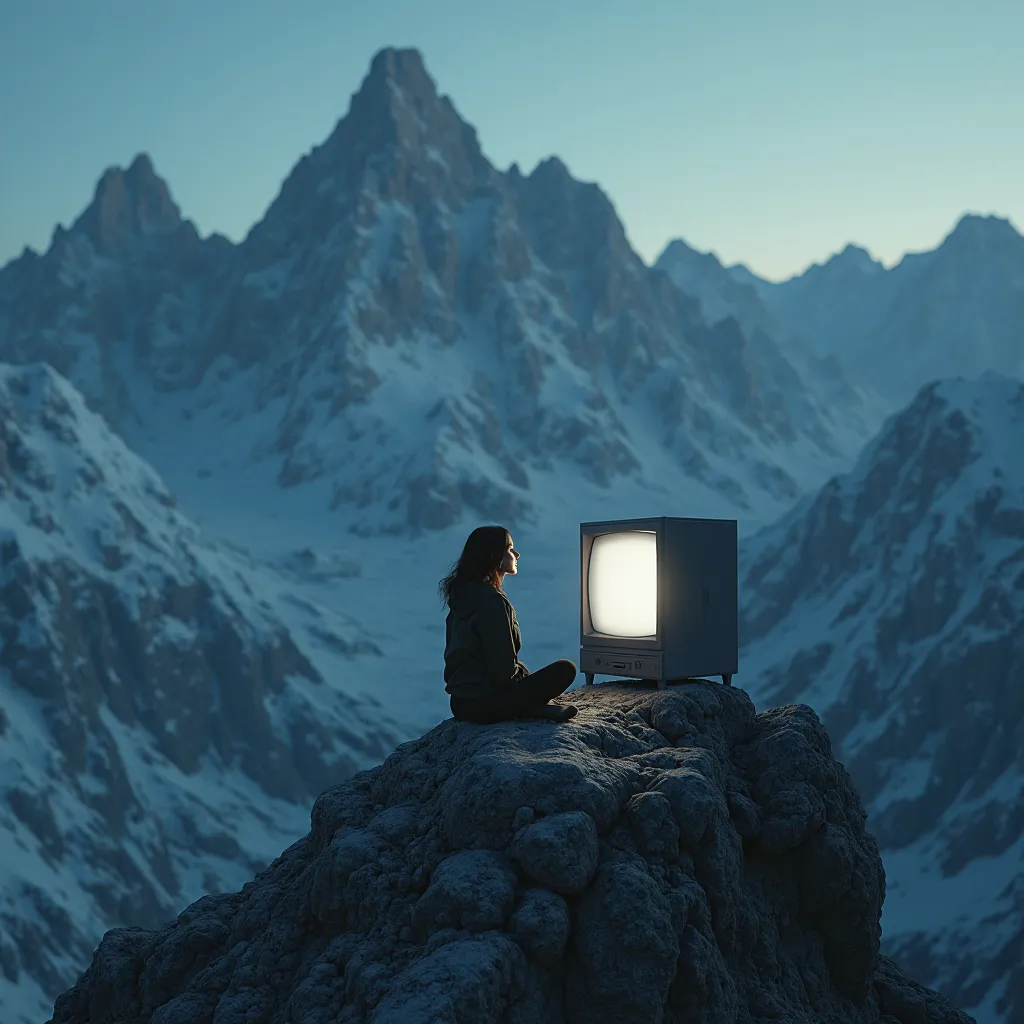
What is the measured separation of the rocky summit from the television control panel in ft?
0.72

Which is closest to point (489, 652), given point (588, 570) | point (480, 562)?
point (480, 562)

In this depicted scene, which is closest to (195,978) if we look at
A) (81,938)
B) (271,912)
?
(271,912)

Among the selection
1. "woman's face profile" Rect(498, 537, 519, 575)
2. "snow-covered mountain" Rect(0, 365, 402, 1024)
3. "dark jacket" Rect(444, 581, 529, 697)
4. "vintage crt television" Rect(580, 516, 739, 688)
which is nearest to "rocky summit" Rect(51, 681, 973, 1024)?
"vintage crt television" Rect(580, 516, 739, 688)

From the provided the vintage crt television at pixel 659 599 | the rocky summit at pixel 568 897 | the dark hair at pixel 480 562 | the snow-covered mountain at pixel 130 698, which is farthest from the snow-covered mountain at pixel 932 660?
the dark hair at pixel 480 562

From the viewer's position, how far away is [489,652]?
37.0 ft

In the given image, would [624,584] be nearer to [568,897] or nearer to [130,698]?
[568,897]

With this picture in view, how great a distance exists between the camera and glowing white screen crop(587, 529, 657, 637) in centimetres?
1253

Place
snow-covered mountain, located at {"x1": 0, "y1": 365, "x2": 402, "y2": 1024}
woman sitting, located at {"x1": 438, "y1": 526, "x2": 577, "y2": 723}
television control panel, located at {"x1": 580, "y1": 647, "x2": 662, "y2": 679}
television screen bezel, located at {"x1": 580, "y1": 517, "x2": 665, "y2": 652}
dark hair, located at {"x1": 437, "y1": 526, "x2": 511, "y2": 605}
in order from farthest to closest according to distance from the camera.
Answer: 1. snow-covered mountain, located at {"x1": 0, "y1": 365, "x2": 402, "y2": 1024}
2. television control panel, located at {"x1": 580, "y1": 647, "x2": 662, "y2": 679}
3. television screen bezel, located at {"x1": 580, "y1": 517, "x2": 665, "y2": 652}
4. dark hair, located at {"x1": 437, "y1": 526, "x2": 511, "y2": 605}
5. woman sitting, located at {"x1": 438, "y1": 526, "x2": 577, "y2": 723}

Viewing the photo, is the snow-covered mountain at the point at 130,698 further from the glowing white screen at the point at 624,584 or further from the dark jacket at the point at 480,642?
the dark jacket at the point at 480,642

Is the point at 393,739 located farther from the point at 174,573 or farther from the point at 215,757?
the point at 174,573

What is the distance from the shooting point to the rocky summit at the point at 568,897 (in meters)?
9.10

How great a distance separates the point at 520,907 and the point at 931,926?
128613 millimetres

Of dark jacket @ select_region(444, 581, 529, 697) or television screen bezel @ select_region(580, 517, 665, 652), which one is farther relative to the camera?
television screen bezel @ select_region(580, 517, 665, 652)

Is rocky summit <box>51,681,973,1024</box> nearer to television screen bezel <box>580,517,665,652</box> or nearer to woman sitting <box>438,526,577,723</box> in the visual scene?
woman sitting <box>438,526,577,723</box>
